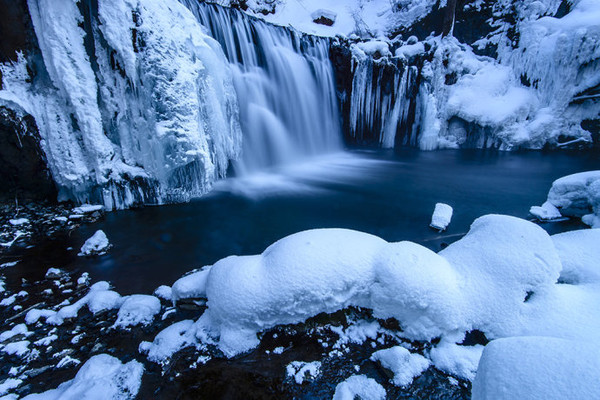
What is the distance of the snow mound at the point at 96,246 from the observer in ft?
12.7

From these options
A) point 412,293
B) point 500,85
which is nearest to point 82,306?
point 412,293

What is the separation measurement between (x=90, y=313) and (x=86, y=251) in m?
1.62

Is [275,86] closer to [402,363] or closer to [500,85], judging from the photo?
[402,363]

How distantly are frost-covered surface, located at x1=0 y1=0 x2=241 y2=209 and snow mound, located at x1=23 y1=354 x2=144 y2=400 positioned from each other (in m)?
3.81

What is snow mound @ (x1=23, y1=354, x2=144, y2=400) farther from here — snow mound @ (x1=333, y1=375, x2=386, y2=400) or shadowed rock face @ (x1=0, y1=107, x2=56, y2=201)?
shadowed rock face @ (x1=0, y1=107, x2=56, y2=201)

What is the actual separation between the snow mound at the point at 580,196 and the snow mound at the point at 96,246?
768 centimetres

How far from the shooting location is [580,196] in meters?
4.53

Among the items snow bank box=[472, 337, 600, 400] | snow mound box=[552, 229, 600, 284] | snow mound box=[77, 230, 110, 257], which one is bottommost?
snow mound box=[77, 230, 110, 257]

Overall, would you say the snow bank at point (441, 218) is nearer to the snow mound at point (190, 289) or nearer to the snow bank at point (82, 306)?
the snow mound at point (190, 289)

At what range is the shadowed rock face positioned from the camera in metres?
4.53

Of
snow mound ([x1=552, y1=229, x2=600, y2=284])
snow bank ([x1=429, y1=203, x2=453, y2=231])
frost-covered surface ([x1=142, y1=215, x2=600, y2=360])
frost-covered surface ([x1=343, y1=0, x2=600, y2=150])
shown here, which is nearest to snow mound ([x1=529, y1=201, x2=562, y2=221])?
snow bank ([x1=429, y1=203, x2=453, y2=231])

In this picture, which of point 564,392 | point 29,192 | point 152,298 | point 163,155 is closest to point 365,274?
point 564,392

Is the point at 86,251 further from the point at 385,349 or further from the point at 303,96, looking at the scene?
the point at 303,96

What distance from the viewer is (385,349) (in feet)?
6.77
